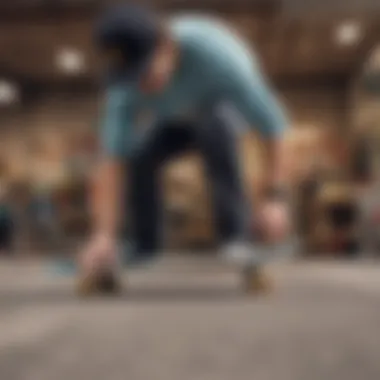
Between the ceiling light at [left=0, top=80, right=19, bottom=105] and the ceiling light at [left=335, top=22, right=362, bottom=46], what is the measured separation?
49.5 inches

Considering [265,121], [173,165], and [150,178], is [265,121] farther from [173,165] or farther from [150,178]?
[173,165]

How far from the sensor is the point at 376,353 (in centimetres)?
80

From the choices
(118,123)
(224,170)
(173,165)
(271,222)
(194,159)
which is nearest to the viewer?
(271,222)

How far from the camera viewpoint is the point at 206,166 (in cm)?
199

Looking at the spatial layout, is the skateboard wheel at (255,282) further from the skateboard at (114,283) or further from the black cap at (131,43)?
the black cap at (131,43)

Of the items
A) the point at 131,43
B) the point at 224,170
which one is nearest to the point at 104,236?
the point at 131,43

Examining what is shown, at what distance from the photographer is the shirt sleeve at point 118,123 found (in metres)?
1.54

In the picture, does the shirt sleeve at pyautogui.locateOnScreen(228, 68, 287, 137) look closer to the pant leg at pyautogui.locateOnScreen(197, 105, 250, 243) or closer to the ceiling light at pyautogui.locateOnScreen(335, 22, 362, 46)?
the pant leg at pyautogui.locateOnScreen(197, 105, 250, 243)

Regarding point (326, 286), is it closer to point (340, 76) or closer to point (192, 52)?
point (192, 52)

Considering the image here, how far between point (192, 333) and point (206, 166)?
1.04 metres

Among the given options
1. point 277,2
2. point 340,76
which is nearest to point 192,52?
point 277,2

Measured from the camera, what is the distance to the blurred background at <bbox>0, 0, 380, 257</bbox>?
2699 millimetres

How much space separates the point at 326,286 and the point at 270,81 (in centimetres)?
136

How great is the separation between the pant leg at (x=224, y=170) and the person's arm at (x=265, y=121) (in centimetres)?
21
